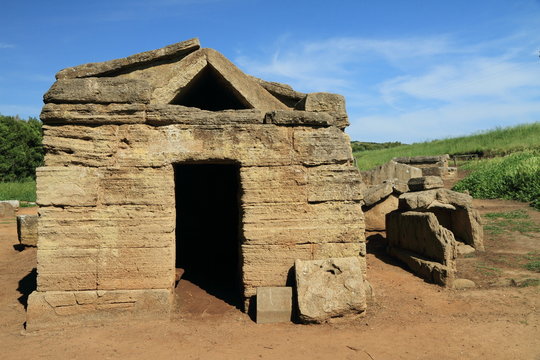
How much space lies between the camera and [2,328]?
16.5ft

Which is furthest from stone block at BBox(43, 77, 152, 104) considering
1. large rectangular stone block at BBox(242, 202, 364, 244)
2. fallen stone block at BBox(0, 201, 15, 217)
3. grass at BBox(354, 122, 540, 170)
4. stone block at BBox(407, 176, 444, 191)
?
grass at BBox(354, 122, 540, 170)

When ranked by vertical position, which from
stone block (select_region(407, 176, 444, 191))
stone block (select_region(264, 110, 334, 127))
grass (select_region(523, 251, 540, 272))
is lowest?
grass (select_region(523, 251, 540, 272))

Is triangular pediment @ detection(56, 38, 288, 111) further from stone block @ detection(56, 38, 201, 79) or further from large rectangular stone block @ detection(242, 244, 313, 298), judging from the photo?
large rectangular stone block @ detection(242, 244, 313, 298)

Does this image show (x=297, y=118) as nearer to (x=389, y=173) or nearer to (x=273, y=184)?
(x=273, y=184)

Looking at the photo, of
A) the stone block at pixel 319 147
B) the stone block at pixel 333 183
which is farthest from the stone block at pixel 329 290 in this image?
the stone block at pixel 319 147

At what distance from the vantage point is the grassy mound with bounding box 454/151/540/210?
39.8ft

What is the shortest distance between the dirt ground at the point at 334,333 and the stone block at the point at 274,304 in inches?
4.6

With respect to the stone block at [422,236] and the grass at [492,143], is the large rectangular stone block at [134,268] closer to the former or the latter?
the stone block at [422,236]

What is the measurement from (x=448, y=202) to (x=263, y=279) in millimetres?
4873

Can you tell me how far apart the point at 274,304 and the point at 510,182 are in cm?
1162

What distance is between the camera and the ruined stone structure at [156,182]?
16.7ft

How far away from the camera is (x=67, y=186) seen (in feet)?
16.8

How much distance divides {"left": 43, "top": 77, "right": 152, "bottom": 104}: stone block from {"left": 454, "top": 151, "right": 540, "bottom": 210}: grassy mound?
10.8 meters

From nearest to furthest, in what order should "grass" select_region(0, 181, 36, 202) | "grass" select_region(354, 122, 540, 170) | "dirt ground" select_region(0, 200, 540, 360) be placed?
"dirt ground" select_region(0, 200, 540, 360)
"grass" select_region(0, 181, 36, 202)
"grass" select_region(354, 122, 540, 170)
